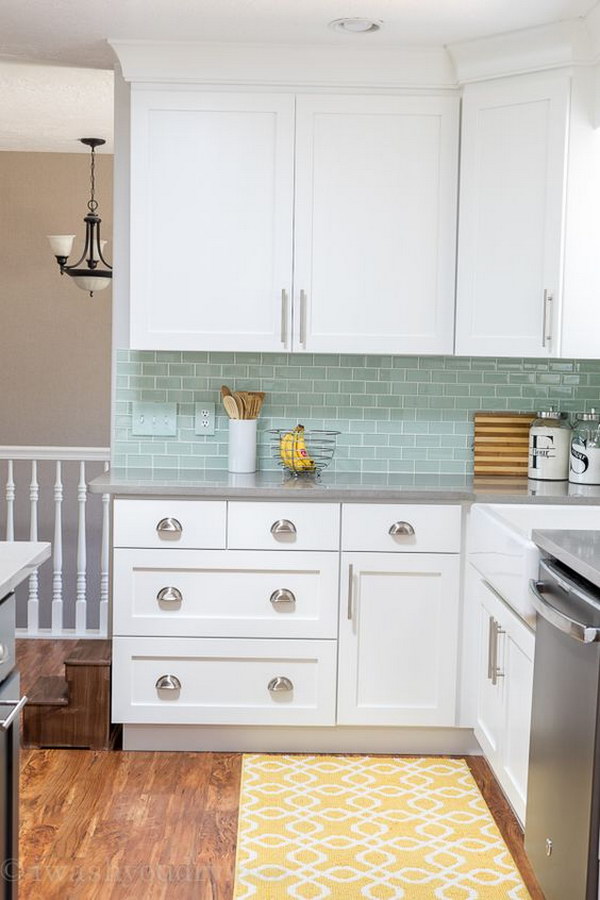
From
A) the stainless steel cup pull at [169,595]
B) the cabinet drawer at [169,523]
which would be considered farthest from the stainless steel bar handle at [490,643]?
the stainless steel cup pull at [169,595]

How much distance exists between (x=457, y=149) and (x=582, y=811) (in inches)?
90.6

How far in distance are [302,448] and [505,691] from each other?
3.95 feet

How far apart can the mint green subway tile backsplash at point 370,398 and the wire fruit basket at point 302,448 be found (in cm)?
4

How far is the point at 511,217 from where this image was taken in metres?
3.45

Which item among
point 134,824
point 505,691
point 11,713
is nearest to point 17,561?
point 11,713

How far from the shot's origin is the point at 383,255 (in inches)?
139

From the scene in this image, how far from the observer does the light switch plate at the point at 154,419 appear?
3832 millimetres

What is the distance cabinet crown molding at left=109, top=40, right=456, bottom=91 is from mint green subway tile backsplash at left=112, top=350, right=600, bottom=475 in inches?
38.2

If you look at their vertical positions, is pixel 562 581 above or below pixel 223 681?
above

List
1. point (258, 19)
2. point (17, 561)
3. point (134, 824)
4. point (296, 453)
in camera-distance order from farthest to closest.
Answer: point (296, 453) → point (258, 19) → point (134, 824) → point (17, 561)

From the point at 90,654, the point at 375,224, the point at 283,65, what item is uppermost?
the point at 283,65

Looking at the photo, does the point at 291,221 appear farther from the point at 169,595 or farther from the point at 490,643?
the point at 490,643

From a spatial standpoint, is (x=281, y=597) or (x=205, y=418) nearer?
(x=281, y=597)

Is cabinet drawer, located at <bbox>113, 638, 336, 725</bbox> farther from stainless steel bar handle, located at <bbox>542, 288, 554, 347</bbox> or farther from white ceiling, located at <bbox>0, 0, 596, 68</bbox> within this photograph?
white ceiling, located at <bbox>0, 0, 596, 68</bbox>
